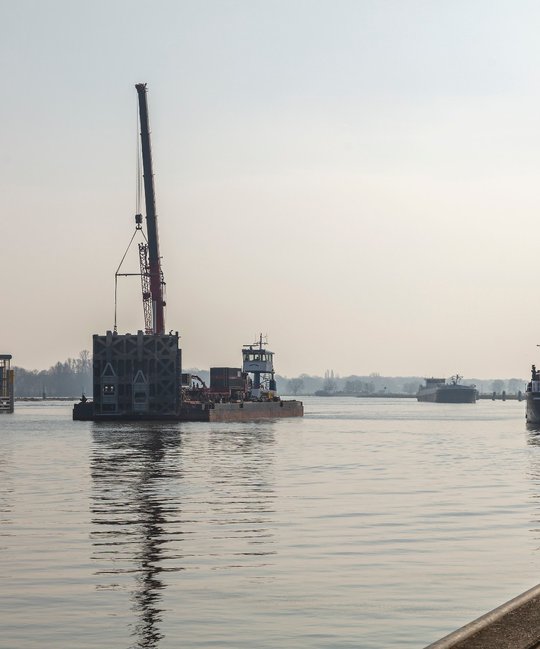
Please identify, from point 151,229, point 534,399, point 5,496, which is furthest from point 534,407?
point 5,496

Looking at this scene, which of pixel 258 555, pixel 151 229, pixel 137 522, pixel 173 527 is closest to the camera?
pixel 258 555

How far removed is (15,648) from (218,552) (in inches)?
443

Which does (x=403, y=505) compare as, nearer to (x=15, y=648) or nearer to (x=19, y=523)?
(x=19, y=523)

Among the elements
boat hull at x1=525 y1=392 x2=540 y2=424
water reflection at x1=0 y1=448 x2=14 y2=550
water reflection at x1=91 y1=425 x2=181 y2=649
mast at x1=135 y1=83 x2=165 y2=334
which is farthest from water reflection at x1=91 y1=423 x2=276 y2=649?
mast at x1=135 y1=83 x2=165 y2=334

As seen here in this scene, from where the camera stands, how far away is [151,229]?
17875cm

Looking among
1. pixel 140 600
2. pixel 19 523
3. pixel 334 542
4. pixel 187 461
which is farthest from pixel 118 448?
pixel 140 600

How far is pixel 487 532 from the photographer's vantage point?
3478 cm

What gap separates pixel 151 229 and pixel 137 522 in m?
143

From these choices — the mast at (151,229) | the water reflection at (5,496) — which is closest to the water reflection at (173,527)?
the water reflection at (5,496)

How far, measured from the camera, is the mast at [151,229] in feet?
584

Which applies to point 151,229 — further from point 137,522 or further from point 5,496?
point 137,522

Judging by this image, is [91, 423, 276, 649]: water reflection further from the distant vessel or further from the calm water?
the distant vessel

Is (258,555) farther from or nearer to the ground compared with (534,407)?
nearer to the ground

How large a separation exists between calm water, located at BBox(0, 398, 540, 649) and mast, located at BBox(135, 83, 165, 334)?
115812 mm
